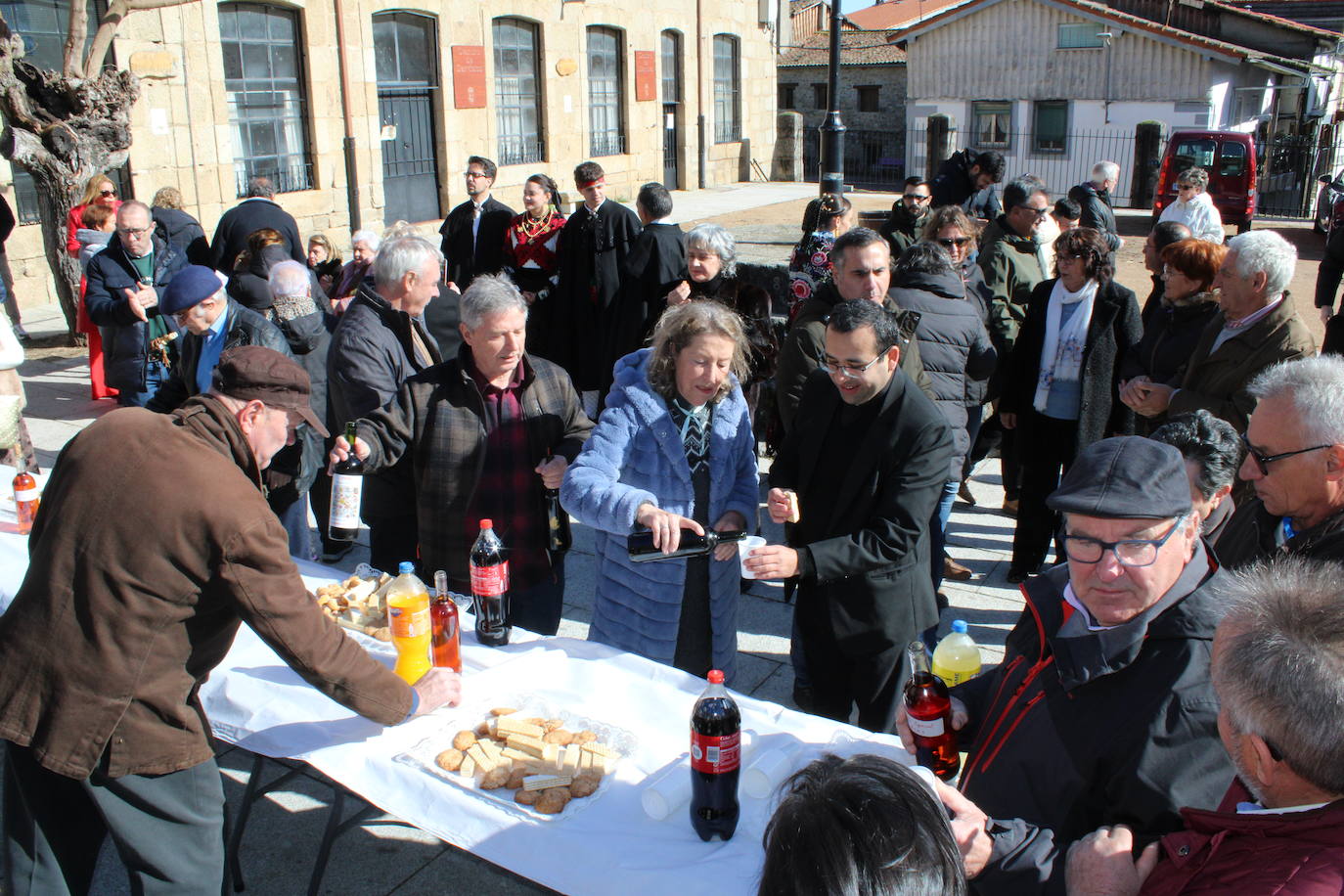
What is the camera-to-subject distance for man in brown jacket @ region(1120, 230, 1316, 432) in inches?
166

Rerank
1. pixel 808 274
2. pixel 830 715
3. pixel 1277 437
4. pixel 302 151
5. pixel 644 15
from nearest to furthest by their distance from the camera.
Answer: pixel 1277 437 < pixel 830 715 < pixel 808 274 < pixel 302 151 < pixel 644 15

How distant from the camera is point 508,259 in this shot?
8234 mm

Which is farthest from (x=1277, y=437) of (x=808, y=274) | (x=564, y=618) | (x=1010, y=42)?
(x=1010, y=42)

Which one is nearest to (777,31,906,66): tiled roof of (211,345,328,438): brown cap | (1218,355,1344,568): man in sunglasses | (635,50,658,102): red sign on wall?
(635,50,658,102): red sign on wall

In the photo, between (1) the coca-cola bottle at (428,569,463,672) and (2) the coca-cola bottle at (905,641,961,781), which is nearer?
(2) the coca-cola bottle at (905,641,961,781)

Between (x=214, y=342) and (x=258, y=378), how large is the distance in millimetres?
2586

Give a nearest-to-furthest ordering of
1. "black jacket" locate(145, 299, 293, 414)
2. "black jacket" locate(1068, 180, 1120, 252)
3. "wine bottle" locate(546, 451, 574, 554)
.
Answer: "wine bottle" locate(546, 451, 574, 554) < "black jacket" locate(145, 299, 293, 414) < "black jacket" locate(1068, 180, 1120, 252)

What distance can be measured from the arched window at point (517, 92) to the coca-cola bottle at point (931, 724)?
18.2 meters

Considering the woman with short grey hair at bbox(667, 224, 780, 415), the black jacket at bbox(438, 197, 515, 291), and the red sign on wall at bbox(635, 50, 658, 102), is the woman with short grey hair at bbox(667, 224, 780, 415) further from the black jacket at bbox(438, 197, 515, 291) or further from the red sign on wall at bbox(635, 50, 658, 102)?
the red sign on wall at bbox(635, 50, 658, 102)

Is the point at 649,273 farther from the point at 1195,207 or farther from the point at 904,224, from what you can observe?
the point at 1195,207

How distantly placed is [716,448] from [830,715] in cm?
107

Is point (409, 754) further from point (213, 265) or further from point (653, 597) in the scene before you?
point (213, 265)

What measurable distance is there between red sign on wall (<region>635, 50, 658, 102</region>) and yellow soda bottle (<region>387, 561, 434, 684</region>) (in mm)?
20952

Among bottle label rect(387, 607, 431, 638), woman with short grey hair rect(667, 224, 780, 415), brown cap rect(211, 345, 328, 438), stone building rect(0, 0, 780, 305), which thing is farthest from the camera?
stone building rect(0, 0, 780, 305)
